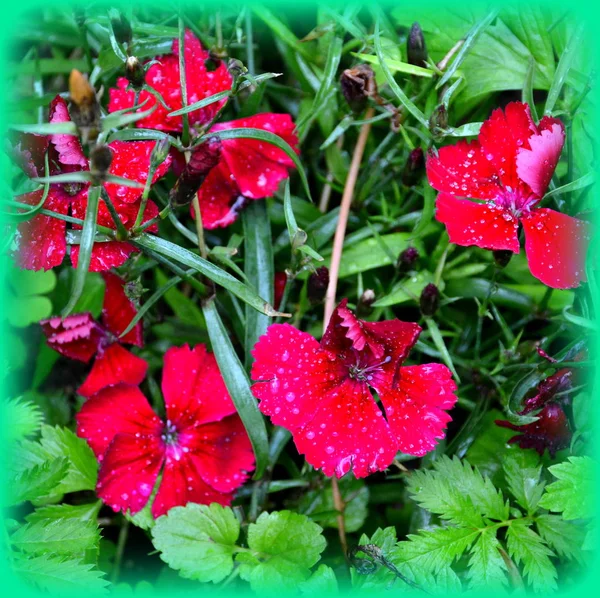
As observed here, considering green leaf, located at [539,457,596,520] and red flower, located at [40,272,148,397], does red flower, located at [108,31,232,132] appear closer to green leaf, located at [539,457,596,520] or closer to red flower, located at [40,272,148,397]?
red flower, located at [40,272,148,397]

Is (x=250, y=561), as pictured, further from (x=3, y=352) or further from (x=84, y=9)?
(x=84, y=9)

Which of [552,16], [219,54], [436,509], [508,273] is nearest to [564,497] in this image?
[436,509]

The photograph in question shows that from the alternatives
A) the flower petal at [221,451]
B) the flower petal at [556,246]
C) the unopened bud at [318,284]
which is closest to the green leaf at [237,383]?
the flower petal at [221,451]

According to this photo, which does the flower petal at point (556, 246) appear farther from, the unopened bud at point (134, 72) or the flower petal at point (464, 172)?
the unopened bud at point (134, 72)

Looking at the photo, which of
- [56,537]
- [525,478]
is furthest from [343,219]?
[56,537]

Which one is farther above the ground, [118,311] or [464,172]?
[464,172]

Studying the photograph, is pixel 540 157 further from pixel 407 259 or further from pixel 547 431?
pixel 547 431
